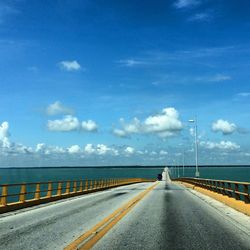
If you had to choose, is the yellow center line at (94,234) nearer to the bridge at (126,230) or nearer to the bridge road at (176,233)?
the bridge at (126,230)

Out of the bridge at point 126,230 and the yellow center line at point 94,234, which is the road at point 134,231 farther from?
the yellow center line at point 94,234

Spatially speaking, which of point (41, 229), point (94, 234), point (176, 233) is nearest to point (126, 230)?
point (94, 234)

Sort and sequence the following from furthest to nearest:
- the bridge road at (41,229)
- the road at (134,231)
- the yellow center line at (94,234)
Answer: the bridge road at (41,229)
the road at (134,231)
the yellow center line at (94,234)

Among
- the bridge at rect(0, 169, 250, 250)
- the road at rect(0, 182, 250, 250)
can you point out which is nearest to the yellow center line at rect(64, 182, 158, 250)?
the bridge at rect(0, 169, 250, 250)

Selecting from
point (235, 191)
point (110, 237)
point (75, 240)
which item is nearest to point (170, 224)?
point (110, 237)

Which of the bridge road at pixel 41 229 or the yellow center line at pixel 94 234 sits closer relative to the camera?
the yellow center line at pixel 94 234

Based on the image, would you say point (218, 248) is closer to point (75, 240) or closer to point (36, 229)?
point (75, 240)

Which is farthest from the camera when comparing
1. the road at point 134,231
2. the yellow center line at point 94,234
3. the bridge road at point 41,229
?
the bridge road at point 41,229

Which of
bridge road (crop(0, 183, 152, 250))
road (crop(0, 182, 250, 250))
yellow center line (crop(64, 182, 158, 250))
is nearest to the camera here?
yellow center line (crop(64, 182, 158, 250))

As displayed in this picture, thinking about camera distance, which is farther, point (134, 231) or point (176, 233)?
point (134, 231)

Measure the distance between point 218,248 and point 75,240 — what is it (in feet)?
10.7

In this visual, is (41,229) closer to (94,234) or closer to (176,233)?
(94,234)

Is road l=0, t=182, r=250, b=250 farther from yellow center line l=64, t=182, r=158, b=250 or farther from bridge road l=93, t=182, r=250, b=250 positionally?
yellow center line l=64, t=182, r=158, b=250

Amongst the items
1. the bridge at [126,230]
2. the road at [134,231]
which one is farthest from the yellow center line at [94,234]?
the road at [134,231]
